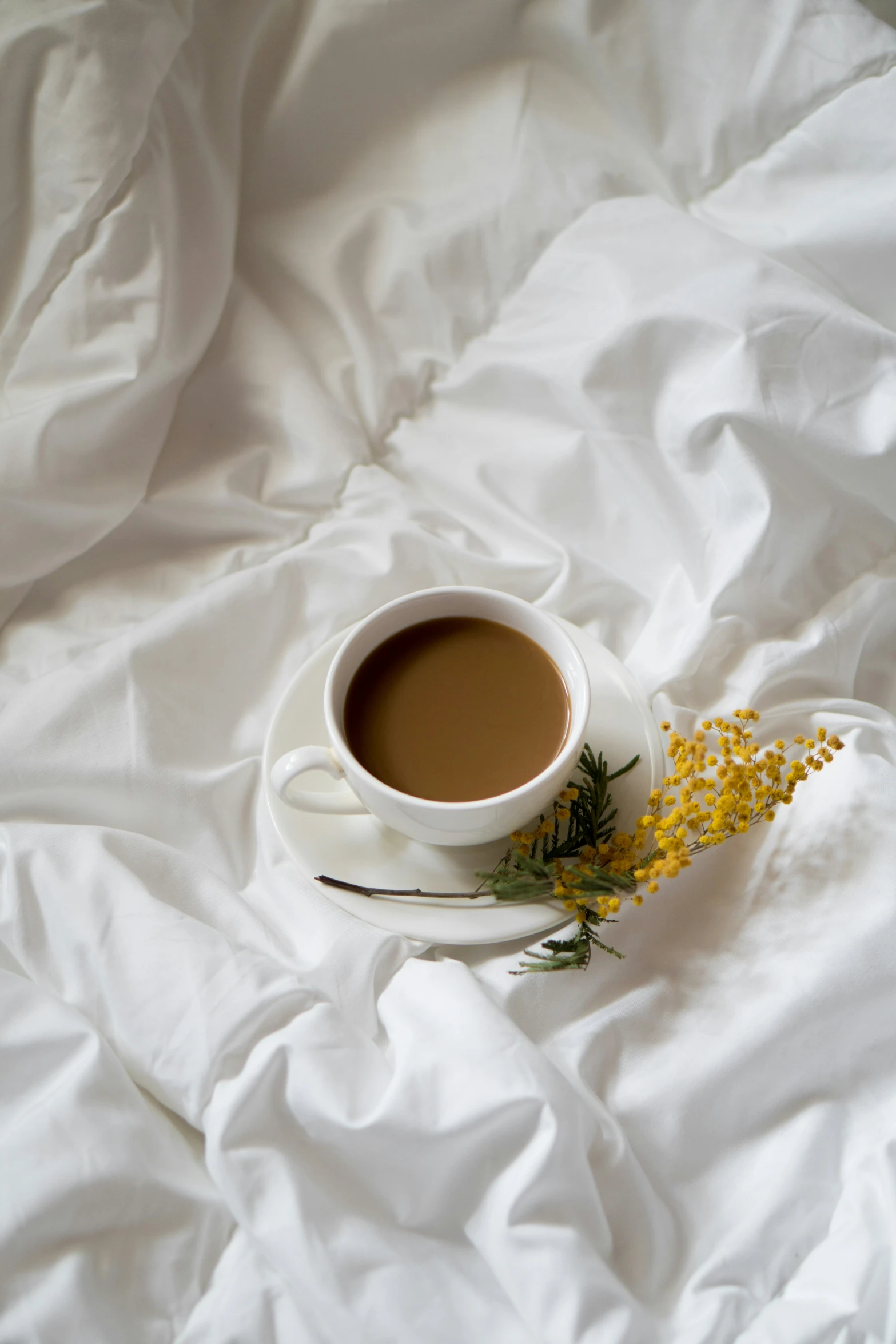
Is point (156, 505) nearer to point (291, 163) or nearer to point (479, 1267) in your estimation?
point (291, 163)

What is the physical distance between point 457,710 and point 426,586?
23 centimetres

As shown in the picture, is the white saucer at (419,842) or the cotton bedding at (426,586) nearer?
the cotton bedding at (426,586)

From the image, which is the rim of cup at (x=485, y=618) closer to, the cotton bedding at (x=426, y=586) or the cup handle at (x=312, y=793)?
the cup handle at (x=312, y=793)

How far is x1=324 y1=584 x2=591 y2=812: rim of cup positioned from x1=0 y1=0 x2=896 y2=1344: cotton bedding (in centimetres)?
16

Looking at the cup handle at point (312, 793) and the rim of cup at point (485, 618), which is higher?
the rim of cup at point (485, 618)

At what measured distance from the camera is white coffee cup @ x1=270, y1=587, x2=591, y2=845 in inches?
29.7

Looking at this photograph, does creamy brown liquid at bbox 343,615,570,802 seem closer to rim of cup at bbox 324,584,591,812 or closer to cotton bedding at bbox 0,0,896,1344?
rim of cup at bbox 324,584,591,812

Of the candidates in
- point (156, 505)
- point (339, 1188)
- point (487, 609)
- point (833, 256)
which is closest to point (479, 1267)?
point (339, 1188)

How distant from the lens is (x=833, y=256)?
1010 mm

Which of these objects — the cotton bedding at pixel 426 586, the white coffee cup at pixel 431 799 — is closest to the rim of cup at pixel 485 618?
the white coffee cup at pixel 431 799

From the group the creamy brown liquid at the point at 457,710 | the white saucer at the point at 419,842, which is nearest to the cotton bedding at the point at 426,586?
the white saucer at the point at 419,842

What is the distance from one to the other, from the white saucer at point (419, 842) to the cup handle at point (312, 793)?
4 cm

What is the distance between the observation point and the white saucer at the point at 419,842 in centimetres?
82

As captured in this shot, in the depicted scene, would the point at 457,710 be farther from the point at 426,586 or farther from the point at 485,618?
the point at 426,586
